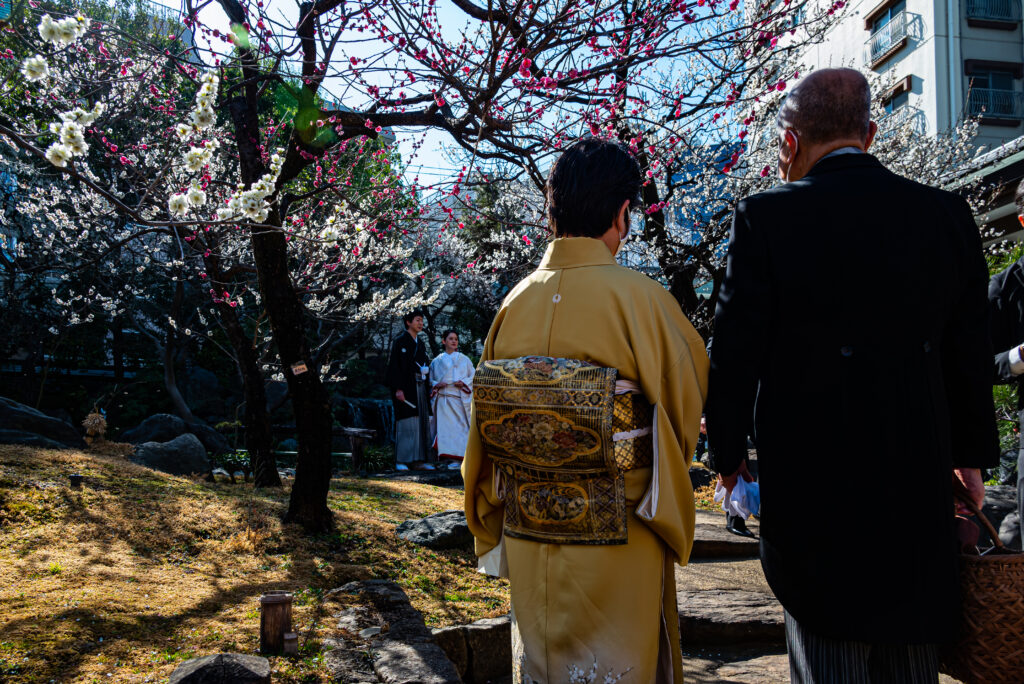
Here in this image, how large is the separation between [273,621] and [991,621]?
108 inches

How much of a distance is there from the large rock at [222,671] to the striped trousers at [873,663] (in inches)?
79.0

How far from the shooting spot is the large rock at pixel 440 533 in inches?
217

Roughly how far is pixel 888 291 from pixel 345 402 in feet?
56.4

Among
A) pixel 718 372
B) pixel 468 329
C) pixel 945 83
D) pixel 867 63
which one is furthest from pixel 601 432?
pixel 867 63

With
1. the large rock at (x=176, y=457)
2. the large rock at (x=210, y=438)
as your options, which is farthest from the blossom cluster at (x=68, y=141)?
the large rock at (x=210, y=438)

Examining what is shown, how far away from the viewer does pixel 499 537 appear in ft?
7.79

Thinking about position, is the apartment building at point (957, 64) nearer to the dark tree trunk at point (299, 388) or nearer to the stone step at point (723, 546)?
the stone step at point (723, 546)

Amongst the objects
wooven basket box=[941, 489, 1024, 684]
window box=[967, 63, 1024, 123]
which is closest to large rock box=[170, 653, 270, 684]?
wooven basket box=[941, 489, 1024, 684]

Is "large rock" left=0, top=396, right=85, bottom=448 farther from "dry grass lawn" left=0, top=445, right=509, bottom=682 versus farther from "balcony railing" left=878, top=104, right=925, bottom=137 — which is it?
"balcony railing" left=878, top=104, right=925, bottom=137

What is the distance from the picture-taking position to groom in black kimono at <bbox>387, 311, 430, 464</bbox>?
10.5m

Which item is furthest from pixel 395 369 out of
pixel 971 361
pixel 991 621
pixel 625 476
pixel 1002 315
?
pixel 991 621

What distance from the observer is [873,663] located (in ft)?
5.46

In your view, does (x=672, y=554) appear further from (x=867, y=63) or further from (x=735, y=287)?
(x=867, y=63)

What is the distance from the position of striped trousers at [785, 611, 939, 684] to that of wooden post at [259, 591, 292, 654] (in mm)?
2335
